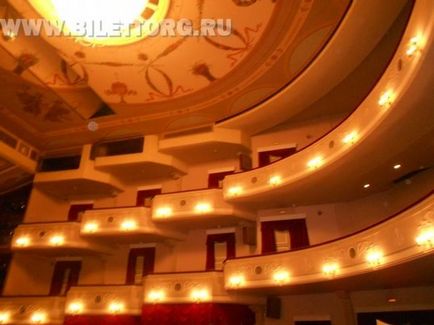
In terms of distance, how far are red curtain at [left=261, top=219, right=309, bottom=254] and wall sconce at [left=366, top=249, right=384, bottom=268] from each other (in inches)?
149

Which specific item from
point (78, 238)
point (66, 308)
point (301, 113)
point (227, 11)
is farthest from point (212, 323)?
point (227, 11)

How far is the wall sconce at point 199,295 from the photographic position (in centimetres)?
1096

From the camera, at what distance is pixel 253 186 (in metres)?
12.2

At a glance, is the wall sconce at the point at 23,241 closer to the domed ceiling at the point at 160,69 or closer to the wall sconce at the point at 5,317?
the wall sconce at the point at 5,317

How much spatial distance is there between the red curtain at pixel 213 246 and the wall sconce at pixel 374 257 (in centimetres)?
586

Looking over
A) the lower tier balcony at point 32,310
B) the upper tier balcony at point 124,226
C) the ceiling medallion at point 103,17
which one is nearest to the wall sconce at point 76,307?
the lower tier balcony at point 32,310

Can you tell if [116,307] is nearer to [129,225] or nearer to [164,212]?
[129,225]

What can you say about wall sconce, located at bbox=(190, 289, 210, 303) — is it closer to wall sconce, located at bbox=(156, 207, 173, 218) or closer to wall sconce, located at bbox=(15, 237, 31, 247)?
wall sconce, located at bbox=(156, 207, 173, 218)

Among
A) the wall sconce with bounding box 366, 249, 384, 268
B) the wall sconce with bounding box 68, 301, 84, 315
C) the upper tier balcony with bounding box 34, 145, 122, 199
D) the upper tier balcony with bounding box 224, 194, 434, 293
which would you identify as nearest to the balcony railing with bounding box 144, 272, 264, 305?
the upper tier balcony with bounding box 224, 194, 434, 293

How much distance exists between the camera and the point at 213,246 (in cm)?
1347

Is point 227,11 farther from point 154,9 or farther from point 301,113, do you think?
point 301,113

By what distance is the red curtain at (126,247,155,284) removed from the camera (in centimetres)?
1411

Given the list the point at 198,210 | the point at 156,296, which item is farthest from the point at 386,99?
the point at 156,296

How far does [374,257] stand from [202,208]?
6448mm
